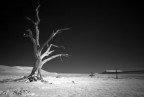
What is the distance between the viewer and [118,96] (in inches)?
346

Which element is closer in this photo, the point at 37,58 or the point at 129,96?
the point at 129,96

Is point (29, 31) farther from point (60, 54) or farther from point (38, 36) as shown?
point (60, 54)

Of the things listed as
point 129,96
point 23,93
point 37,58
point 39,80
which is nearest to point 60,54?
point 37,58

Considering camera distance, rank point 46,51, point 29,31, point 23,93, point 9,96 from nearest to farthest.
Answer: point 9,96
point 23,93
point 29,31
point 46,51

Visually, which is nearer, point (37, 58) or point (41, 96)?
point (41, 96)

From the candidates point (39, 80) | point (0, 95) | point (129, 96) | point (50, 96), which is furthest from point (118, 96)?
point (39, 80)

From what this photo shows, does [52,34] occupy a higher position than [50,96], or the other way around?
[52,34]

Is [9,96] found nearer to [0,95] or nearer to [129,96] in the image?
[0,95]

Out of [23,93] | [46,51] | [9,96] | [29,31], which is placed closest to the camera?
[9,96]

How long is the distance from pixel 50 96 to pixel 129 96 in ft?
16.5

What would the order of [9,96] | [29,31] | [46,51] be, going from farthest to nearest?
[46,51], [29,31], [9,96]

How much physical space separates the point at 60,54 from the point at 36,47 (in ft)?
13.2

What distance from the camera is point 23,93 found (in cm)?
916

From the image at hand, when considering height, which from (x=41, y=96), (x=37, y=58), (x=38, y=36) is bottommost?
(x=41, y=96)
